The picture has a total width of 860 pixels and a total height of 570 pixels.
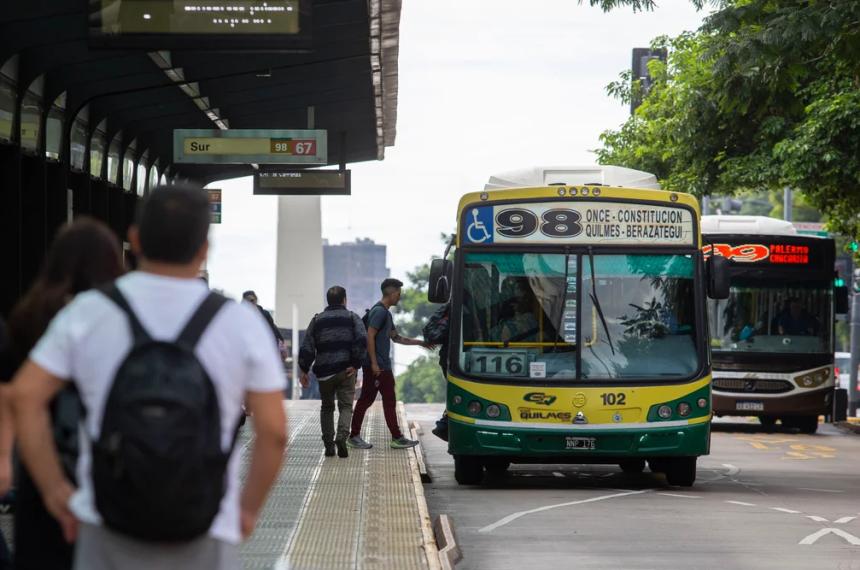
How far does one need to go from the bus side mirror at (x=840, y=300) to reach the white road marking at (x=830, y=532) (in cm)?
1421

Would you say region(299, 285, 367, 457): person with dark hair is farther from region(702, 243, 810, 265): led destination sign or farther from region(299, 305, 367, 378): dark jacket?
region(702, 243, 810, 265): led destination sign

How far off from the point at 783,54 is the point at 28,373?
407 inches

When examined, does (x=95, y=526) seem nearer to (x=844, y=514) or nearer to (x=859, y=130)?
(x=844, y=514)

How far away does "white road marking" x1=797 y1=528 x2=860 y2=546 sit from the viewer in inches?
468

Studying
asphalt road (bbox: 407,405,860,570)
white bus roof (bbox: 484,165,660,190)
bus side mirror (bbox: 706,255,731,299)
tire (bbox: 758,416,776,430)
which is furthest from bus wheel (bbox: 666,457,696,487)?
tire (bbox: 758,416,776,430)

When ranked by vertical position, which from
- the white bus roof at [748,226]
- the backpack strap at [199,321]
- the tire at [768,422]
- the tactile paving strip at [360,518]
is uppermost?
the white bus roof at [748,226]

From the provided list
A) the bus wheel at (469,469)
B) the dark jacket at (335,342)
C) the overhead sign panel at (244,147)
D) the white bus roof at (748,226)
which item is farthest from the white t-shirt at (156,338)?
the white bus roof at (748,226)

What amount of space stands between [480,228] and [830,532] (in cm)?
505

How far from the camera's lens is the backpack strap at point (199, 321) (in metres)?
4.30

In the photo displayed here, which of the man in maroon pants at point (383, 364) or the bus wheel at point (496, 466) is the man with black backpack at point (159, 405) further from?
the man in maroon pants at point (383, 364)

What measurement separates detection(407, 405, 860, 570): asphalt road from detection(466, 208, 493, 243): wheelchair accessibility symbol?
2341 millimetres

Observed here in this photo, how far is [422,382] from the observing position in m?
109

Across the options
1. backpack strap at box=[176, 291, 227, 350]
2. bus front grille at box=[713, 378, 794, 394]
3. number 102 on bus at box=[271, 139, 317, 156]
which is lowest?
bus front grille at box=[713, 378, 794, 394]

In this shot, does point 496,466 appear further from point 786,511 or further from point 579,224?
point 786,511
